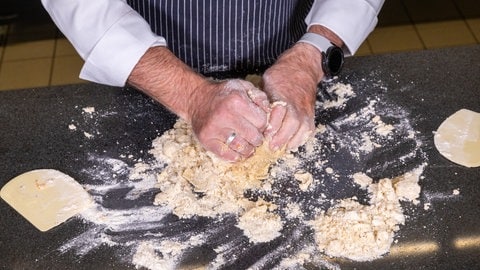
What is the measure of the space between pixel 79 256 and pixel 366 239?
1.52 feet

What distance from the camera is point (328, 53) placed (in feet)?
3.97

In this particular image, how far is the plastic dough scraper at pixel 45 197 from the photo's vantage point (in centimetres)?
103

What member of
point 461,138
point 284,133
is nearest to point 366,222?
point 284,133

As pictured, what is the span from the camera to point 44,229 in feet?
3.31

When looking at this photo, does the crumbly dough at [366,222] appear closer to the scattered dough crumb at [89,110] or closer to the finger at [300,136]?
the finger at [300,136]

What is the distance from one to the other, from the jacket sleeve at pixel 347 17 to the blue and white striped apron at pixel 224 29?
0.09 metres

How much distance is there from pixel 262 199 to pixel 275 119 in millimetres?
143

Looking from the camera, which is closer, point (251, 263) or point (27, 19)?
point (251, 263)

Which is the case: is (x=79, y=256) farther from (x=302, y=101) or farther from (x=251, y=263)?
(x=302, y=101)

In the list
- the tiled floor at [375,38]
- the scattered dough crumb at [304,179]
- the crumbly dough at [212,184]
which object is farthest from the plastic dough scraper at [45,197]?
the tiled floor at [375,38]

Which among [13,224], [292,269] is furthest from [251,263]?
[13,224]

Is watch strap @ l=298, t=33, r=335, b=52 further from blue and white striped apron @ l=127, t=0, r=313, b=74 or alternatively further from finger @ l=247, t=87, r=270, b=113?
finger @ l=247, t=87, r=270, b=113

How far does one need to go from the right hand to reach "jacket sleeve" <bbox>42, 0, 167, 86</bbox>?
0.18m

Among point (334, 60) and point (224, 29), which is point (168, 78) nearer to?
point (224, 29)
